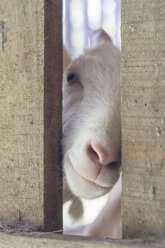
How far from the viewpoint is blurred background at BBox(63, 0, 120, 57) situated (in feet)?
17.0

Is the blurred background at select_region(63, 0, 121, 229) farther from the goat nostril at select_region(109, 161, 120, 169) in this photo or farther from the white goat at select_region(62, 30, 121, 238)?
the goat nostril at select_region(109, 161, 120, 169)

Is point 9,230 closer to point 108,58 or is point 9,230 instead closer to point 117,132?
point 117,132

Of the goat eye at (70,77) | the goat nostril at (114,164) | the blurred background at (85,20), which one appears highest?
the blurred background at (85,20)

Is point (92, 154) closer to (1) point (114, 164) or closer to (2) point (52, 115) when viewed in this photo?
(1) point (114, 164)

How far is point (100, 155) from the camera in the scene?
135 cm

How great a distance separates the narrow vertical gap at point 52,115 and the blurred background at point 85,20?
4.09 m

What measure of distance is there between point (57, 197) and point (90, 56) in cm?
123

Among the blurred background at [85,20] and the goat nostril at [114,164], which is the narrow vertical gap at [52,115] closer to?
the goat nostril at [114,164]

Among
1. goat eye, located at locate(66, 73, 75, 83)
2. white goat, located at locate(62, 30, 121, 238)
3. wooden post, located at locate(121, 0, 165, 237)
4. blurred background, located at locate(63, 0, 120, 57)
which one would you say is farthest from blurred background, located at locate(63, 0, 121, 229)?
wooden post, located at locate(121, 0, 165, 237)

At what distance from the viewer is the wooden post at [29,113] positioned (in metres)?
1.06

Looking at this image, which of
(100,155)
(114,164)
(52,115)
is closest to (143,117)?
(52,115)

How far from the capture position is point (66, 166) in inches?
63.2

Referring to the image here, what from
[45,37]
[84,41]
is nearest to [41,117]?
[45,37]

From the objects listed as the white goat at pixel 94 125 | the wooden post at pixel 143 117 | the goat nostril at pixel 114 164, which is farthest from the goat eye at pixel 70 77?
the wooden post at pixel 143 117
